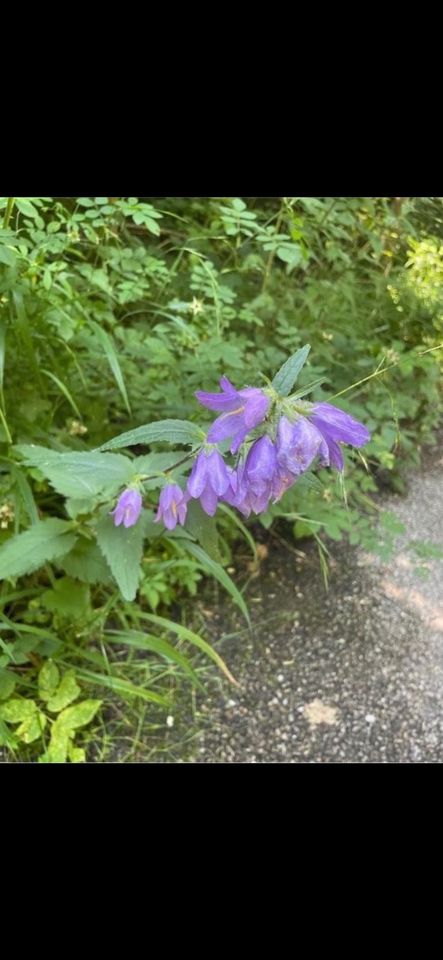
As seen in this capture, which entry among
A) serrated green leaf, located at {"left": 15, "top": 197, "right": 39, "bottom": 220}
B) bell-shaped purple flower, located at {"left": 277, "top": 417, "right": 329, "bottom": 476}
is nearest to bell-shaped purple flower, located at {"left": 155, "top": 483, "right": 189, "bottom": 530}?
bell-shaped purple flower, located at {"left": 277, "top": 417, "right": 329, "bottom": 476}

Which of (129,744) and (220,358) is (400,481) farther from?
(129,744)

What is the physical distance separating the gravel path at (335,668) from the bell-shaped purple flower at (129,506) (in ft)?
2.31

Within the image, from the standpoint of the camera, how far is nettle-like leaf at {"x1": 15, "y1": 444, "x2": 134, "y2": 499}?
4.04 ft

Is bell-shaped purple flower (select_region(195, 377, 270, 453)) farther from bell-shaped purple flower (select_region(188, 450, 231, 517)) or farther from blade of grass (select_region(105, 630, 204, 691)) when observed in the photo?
blade of grass (select_region(105, 630, 204, 691))

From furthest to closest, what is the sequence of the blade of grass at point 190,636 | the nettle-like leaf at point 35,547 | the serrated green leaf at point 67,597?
the blade of grass at point 190,636 < the serrated green leaf at point 67,597 < the nettle-like leaf at point 35,547

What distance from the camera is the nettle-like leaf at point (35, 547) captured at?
1.35 meters

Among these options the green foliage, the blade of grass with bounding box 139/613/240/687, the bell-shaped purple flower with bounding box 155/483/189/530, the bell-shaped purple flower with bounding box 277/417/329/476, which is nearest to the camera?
the bell-shaped purple flower with bounding box 277/417/329/476

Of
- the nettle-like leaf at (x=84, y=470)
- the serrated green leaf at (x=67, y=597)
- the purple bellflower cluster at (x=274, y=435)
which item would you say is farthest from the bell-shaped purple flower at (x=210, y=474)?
the serrated green leaf at (x=67, y=597)

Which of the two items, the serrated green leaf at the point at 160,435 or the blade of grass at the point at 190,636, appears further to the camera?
the blade of grass at the point at 190,636

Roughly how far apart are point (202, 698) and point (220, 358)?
30.5 inches

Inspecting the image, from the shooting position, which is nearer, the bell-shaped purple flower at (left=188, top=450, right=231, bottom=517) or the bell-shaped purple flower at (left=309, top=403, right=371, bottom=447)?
the bell-shaped purple flower at (left=309, top=403, right=371, bottom=447)

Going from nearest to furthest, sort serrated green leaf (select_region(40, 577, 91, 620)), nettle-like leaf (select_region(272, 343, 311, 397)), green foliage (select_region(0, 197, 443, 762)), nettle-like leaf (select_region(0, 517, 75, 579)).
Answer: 1. nettle-like leaf (select_region(272, 343, 311, 397))
2. nettle-like leaf (select_region(0, 517, 75, 579))
3. green foliage (select_region(0, 197, 443, 762))
4. serrated green leaf (select_region(40, 577, 91, 620))

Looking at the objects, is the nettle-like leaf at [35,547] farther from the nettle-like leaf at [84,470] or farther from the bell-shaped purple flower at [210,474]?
the bell-shaped purple flower at [210,474]

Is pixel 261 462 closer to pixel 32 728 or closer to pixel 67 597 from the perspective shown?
pixel 67 597
